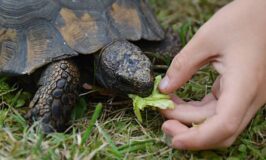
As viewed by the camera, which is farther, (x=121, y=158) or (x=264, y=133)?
(x=264, y=133)

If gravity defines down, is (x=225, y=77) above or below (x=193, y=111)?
above

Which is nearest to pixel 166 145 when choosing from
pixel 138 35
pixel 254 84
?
pixel 254 84

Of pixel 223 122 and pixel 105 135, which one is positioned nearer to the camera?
pixel 223 122

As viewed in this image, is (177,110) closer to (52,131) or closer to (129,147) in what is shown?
(129,147)

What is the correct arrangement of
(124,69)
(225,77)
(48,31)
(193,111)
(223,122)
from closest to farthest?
1. (223,122)
2. (225,77)
3. (193,111)
4. (124,69)
5. (48,31)

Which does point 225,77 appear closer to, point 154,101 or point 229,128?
point 229,128

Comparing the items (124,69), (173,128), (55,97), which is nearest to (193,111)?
(173,128)
